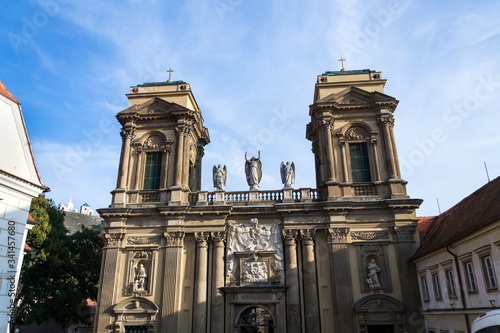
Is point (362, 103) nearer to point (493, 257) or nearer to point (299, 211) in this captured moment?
point (299, 211)

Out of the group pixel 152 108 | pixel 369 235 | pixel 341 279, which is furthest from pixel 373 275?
pixel 152 108

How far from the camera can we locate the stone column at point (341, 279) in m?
21.1

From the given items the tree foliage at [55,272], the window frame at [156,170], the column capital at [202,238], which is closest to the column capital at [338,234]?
the column capital at [202,238]

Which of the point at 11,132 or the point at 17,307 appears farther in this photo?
the point at 17,307

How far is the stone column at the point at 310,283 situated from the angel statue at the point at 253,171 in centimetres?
450

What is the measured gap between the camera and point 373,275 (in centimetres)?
2194

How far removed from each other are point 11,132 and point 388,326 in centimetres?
1967

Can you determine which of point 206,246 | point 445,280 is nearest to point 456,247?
point 445,280

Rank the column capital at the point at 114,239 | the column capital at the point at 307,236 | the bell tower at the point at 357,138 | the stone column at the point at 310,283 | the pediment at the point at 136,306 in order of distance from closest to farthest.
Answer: the stone column at the point at 310,283 → the pediment at the point at 136,306 → the column capital at the point at 307,236 → the column capital at the point at 114,239 → the bell tower at the point at 357,138

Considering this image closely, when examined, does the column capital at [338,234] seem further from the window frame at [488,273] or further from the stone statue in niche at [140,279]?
the stone statue in niche at [140,279]

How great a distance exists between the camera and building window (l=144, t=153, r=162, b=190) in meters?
26.2

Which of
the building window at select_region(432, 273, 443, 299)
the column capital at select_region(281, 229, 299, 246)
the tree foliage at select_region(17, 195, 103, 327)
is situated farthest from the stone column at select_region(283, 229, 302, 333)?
the tree foliage at select_region(17, 195, 103, 327)

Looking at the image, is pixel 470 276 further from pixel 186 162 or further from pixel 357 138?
pixel 186 162

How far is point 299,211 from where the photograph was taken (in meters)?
23.8
